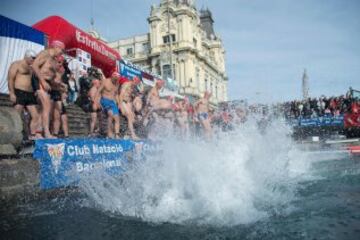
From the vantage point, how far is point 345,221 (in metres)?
3.66

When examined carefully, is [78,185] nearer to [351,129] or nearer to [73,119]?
[73,119]

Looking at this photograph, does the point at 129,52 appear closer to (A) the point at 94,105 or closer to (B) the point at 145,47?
(B) the point at 145,47

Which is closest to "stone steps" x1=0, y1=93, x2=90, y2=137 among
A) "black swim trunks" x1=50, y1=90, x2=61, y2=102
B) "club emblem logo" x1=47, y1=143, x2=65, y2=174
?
"black swim trunks" x1=50, y1=90, x2=61, y2=102

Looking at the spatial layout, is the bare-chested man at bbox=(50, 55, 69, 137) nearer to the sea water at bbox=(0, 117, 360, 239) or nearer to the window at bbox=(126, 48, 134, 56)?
the sea water at bbox=(0, 117, 360, 239)

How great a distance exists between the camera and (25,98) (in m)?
6.11

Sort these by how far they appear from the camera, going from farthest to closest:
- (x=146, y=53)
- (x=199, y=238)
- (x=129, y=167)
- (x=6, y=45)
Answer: (x=146, y=53), (x=6, y=45), (x=129, y=167), (x=199, y=238)

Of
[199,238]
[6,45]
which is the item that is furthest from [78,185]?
[6,45]

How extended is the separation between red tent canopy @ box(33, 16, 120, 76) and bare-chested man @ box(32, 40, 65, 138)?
12.9 ft

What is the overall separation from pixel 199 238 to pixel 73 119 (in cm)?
612

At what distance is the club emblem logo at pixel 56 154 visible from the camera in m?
4.99

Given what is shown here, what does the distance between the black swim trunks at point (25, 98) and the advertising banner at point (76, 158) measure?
1300 millimetres

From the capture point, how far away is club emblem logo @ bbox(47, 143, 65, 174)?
4.99 metres

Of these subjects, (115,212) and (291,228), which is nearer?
(291,228)

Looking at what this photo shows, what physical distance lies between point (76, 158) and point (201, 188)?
2.15m
